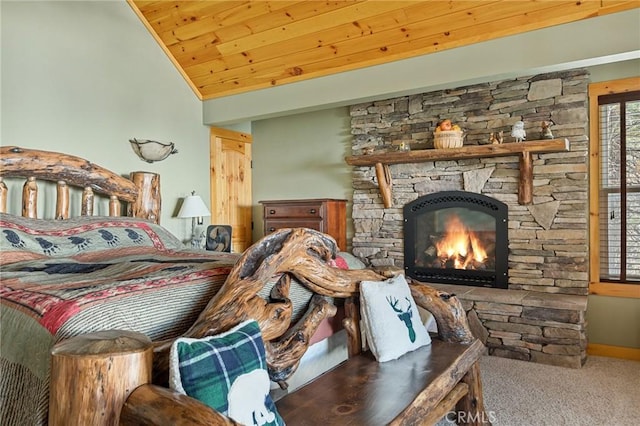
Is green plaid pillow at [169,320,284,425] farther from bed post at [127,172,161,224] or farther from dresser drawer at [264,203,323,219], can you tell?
dresser drawer at [264,203,323,219]

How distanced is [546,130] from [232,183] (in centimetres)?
330

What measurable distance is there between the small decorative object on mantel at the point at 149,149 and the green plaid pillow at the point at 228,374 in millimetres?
3159

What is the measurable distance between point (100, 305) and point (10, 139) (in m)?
2.62

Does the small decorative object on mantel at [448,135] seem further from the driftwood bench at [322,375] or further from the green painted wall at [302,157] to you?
the driftwood bench at [322,375]

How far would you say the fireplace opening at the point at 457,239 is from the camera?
382 cm

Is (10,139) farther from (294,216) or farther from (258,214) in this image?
(258,214)

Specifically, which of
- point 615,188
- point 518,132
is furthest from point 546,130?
point 615,188

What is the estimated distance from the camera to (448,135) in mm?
3787

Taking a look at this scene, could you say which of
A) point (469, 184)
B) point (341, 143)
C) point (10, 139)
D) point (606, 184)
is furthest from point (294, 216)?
point (606, 184)

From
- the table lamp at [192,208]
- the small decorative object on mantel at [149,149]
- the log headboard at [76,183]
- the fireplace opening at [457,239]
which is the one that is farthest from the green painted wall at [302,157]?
the log headboard at [76,183]

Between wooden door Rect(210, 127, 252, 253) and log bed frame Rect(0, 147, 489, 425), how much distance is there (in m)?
3.13

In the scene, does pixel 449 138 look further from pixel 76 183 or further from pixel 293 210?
pixel 76 183

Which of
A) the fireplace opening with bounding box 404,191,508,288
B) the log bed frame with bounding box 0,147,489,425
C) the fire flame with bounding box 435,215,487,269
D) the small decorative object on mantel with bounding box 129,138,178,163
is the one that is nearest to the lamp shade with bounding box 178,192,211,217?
the small decorative object on mantel with bounding box 129,138,178,163

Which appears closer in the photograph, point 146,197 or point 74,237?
point 74,237
